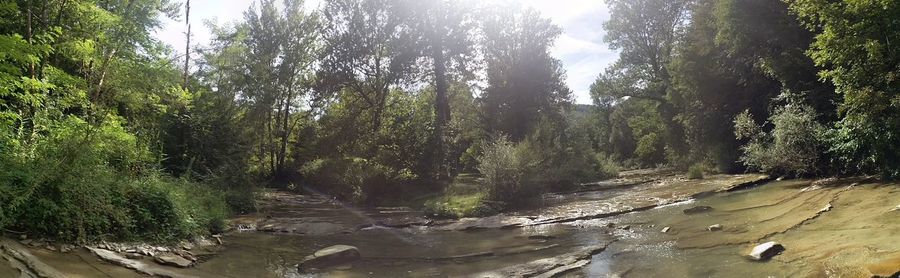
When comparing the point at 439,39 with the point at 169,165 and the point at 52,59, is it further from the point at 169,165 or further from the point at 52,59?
the point at 52,59

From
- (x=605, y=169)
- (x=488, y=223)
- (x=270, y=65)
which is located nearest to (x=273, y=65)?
(x=270, y=65)

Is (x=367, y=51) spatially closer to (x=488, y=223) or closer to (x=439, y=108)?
(x=439, y=108)

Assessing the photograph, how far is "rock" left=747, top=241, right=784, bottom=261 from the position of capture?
26.1 ft

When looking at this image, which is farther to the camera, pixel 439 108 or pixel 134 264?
pixel 439 108

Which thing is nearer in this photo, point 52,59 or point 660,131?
point 52,59

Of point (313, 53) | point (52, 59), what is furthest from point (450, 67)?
point (52, 59)

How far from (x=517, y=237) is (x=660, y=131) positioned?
30909 mm

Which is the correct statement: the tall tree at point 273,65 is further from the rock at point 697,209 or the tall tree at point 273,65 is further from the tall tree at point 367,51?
the rock at point 697,209

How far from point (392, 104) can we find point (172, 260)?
84.6 ft

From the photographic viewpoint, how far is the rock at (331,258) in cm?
972

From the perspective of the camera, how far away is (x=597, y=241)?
11016 millimetres

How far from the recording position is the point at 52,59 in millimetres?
15297

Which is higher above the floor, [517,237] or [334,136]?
[334,136]

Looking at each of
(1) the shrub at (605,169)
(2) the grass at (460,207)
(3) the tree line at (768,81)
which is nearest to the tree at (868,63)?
(3) the tree line at (768,81)
